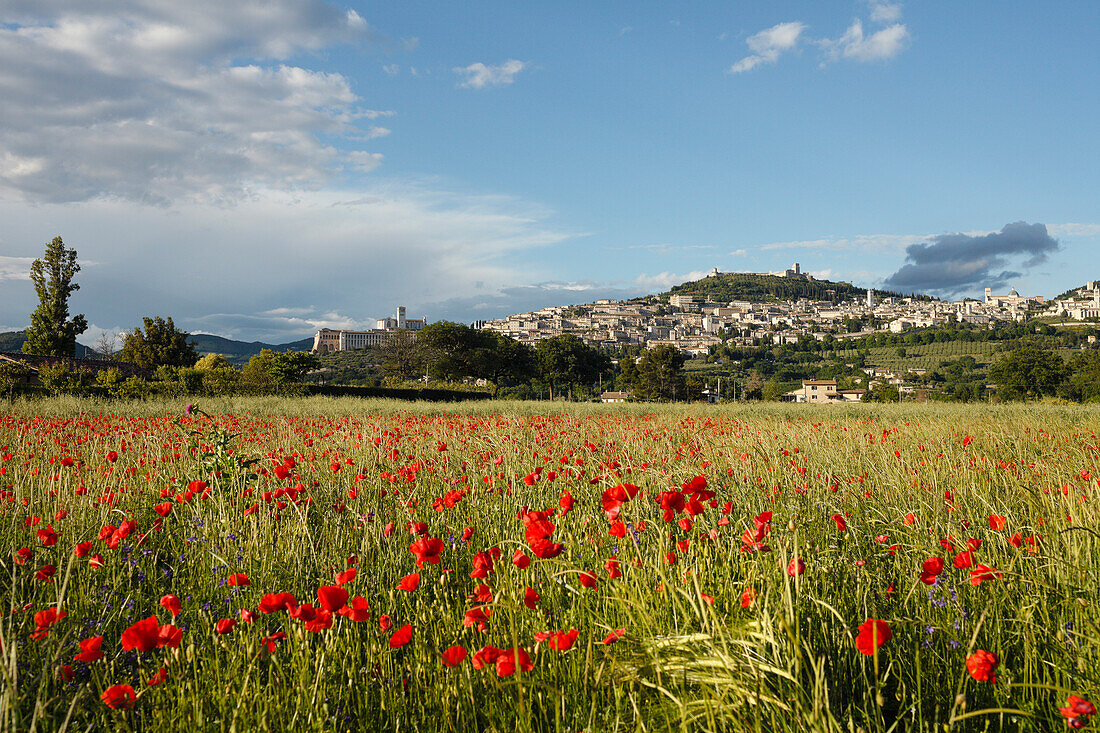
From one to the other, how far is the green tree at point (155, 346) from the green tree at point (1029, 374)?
6894 cm

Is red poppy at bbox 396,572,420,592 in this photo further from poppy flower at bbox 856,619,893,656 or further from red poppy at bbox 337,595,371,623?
poppy flower at bbox 856,619,893,656

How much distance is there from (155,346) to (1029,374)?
7463 centimetres

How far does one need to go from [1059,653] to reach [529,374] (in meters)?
62.6

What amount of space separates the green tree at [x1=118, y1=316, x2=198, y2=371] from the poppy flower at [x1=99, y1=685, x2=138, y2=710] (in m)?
51.5

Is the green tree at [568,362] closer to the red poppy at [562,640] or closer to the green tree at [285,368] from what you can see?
the green tree at [285,368]

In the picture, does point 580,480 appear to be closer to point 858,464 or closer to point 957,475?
point 858,464

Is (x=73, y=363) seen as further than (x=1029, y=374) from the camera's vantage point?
No

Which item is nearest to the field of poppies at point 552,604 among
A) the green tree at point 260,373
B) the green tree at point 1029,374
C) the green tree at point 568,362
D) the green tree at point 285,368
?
the green tree at point 260,373

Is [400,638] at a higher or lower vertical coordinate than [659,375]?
lower

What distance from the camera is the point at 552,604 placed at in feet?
7.62

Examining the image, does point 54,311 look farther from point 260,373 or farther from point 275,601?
point 275,601

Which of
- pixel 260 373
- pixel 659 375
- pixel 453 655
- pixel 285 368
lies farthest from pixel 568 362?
pixel 453 655

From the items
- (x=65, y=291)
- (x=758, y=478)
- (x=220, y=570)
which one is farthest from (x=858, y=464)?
(x=65, y=291)

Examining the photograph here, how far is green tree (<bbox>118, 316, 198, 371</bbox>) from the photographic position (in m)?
45.7
